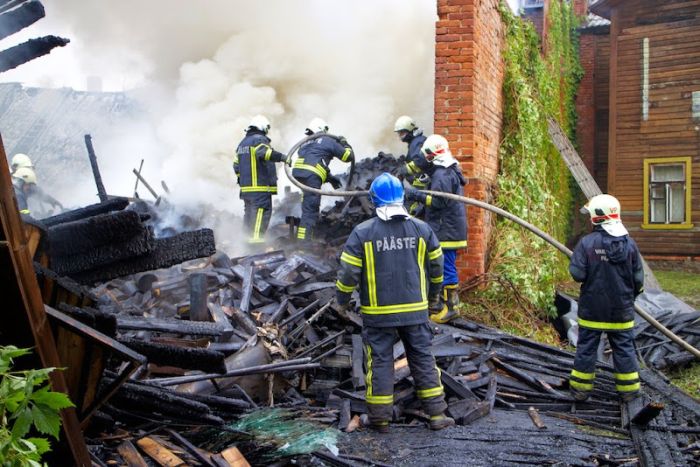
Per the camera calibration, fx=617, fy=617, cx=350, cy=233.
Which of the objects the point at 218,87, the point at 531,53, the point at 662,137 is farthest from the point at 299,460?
the point at 662,137

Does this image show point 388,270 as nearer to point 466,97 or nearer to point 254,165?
point 466,97

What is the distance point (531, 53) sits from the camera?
11.4 meters

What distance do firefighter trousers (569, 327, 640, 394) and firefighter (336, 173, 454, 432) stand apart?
1.45m

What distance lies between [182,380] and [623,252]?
3987 millimetres

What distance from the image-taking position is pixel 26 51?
9.36 feet

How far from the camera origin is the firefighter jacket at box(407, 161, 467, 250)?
7.31m

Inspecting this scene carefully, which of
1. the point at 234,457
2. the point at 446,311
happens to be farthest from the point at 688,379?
the point at 234,457

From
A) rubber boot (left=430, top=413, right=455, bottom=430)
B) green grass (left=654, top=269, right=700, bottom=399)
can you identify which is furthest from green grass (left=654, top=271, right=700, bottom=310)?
rubber boot (left=430, top=413, right=455, bottom=430)

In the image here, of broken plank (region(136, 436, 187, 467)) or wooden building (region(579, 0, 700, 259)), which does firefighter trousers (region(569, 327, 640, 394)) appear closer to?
broken plank (region(136, 436, 187, 467))

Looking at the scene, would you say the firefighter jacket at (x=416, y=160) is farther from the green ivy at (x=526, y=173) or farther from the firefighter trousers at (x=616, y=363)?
the firefighter trousers at (x=616, y=363)

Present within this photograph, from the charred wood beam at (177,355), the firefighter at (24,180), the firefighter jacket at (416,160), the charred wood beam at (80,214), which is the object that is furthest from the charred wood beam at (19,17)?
the firefighter at (24,180)

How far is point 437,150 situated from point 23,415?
6202 millimetres

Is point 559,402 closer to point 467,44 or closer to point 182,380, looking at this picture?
point 182,380

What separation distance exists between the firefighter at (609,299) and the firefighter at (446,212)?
6.28ft
